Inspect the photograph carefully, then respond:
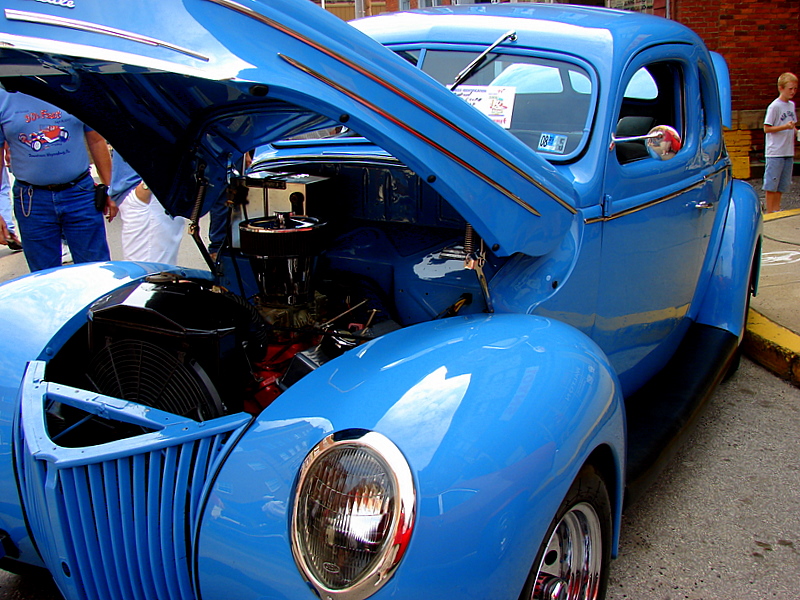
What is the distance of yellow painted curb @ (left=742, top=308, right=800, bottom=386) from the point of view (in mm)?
4098

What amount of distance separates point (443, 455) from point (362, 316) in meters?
1.28

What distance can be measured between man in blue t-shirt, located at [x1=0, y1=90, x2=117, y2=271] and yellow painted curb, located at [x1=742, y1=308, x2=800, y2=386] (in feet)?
13.9

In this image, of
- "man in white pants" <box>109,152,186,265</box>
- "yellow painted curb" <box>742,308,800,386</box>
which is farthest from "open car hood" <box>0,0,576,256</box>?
"yellow painted curb" <box>742,308,800,386</box>

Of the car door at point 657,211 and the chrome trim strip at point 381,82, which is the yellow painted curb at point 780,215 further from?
the chrome trim strip at point 381,82

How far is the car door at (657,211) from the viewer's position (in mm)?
2688

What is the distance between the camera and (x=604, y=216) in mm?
2566

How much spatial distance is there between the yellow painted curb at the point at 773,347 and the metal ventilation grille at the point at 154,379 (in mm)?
3446

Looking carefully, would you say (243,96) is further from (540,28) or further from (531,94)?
(540,28)

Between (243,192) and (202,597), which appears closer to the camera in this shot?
(202,597)

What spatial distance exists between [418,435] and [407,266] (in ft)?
4.09

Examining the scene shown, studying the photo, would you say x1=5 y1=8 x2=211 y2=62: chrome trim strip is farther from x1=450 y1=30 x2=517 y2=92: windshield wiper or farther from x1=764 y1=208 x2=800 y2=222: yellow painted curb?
x1=764 y1=208 x2=800 y2=222: yellow painted curb

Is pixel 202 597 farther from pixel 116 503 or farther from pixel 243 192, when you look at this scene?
pixel 243 192

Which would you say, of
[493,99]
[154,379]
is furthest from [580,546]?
[493,99]

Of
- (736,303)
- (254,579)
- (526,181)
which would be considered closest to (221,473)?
(254,579)
